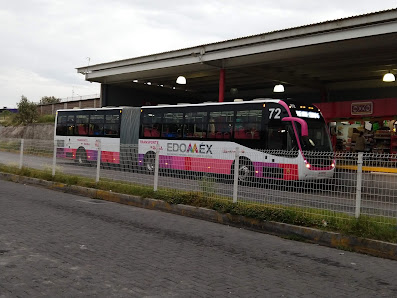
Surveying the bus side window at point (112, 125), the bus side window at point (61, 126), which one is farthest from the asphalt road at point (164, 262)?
the bus side window at point (61, 126)

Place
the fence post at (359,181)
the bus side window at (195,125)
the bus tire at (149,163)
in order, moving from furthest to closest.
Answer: the bus side window at (195,125)
the bus tire at (149,163)
the fence post at (359,181)

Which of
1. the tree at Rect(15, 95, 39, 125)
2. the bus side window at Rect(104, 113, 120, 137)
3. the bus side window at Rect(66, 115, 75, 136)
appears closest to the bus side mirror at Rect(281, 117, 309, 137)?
the bus side window at Rect(104, 113, 120, 137)

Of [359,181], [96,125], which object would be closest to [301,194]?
[359,181]

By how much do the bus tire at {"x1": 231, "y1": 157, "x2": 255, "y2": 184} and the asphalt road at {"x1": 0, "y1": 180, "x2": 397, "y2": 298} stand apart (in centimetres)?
117

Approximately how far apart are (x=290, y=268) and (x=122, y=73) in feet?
68.8

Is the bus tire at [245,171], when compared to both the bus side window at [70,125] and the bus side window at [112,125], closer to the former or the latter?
the bus side window at [112,125]

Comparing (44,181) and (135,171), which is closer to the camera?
(135,171)

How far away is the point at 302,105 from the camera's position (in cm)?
1542

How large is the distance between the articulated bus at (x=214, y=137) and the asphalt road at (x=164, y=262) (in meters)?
1.65

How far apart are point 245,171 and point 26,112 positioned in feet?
122

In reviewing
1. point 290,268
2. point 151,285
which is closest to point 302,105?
point 290,268

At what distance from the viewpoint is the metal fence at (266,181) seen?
275 inches

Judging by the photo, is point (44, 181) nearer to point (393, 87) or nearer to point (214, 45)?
point (214, 45)

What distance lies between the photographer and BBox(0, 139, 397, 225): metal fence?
6992 millimetres
